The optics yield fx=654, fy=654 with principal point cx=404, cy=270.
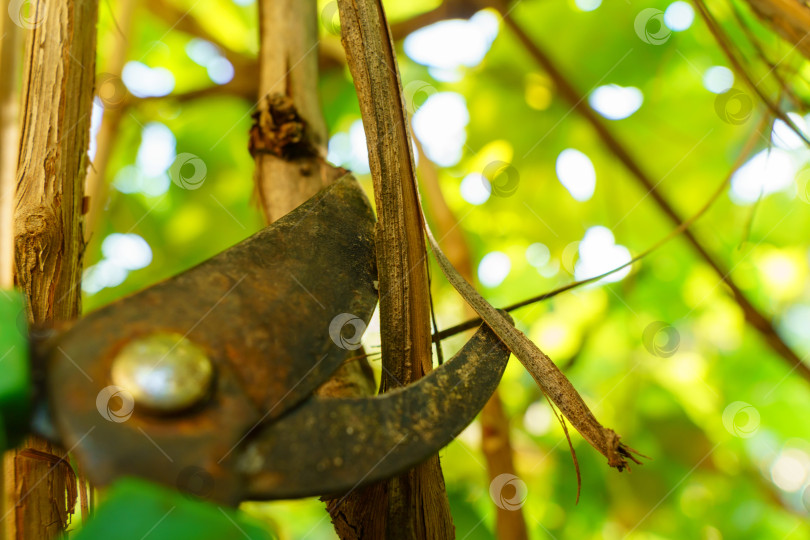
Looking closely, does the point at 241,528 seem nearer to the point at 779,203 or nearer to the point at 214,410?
the point at 214,410

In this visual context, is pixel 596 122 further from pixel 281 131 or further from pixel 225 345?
pixel 225 345

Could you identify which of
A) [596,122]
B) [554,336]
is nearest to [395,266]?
[596,122]

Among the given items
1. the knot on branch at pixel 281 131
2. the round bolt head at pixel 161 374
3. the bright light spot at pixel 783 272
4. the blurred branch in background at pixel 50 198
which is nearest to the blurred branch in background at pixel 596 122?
the bright light spot at pixel 783 272

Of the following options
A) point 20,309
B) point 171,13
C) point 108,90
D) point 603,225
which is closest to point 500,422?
point 603,225

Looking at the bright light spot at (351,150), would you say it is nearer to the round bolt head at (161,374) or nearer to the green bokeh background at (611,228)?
the green bokeh background at (611,228)

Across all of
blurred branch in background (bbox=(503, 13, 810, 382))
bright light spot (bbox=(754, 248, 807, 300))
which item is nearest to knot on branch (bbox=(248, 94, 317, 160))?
blurred branch in background (bbox=(503, 13, 810, 382))

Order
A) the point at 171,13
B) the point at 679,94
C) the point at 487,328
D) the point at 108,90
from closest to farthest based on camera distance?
the point at 487,328, the point at 108,90, the point at 679,94, the point at 171,13
